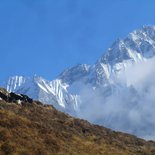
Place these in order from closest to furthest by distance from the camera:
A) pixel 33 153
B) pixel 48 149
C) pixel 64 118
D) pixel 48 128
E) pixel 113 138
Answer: pixel 33 153 < pixel 48 149 < pixel 48 128 < pixel 113 138 < pixel 64 118

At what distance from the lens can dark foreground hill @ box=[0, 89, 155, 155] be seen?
55.0 metres

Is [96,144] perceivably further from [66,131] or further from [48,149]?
[48,149]

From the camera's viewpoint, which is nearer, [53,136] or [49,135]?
[49,135]

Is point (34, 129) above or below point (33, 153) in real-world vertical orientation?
above

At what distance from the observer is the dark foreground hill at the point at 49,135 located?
55031 millimetres

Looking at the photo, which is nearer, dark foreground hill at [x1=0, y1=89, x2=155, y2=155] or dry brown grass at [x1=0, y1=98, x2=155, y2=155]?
dry brown grass at [x1=0, y1=98, x2=155, y2=155]

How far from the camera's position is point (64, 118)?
82812 millimetres

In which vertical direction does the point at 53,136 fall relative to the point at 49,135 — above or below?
above

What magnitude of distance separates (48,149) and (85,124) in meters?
25.8

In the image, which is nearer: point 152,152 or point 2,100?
point 152,152

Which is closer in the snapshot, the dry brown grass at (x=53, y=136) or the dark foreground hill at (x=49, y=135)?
the dry brown grass at (x=53, y=136)

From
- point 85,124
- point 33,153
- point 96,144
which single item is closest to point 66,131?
point 96,144

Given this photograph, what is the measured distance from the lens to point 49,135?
60.8m

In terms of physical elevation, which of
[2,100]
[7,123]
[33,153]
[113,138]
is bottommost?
[33,153]
